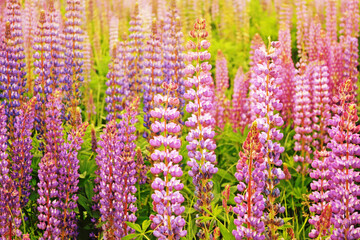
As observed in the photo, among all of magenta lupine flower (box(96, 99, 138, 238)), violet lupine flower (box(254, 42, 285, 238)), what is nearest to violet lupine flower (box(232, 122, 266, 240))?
violet lupine flower (box(254, 42, 285, 238))

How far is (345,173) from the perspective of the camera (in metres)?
2.71

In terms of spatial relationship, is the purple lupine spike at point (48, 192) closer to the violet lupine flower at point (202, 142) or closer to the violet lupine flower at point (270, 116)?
the violet lupine flower at point (202, 142)

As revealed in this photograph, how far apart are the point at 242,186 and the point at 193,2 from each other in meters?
8.68

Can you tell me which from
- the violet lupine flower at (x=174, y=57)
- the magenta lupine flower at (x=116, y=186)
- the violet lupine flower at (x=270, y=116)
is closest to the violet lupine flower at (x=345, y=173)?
A: the violet lupine flower at (x=270, y=116)

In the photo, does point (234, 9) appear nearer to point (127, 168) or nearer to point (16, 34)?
point (16, 34)

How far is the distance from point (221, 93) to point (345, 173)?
2.74 metres

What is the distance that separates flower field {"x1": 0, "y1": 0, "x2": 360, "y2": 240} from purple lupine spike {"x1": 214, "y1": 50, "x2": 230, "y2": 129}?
19 millimetres

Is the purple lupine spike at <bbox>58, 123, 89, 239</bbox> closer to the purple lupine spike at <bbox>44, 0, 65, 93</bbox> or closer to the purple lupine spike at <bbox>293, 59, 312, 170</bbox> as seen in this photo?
the purple lupine spike at <bbox>44, 0, 65, 93</bbox>

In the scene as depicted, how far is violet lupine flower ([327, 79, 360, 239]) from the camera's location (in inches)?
103

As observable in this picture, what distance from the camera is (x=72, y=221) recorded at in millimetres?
3160

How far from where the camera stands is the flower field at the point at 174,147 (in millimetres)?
2498

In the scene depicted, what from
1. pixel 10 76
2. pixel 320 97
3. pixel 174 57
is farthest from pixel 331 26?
pixel 10 76

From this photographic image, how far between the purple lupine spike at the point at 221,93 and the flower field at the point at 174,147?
2cm

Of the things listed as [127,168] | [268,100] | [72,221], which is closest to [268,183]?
[268,100]
